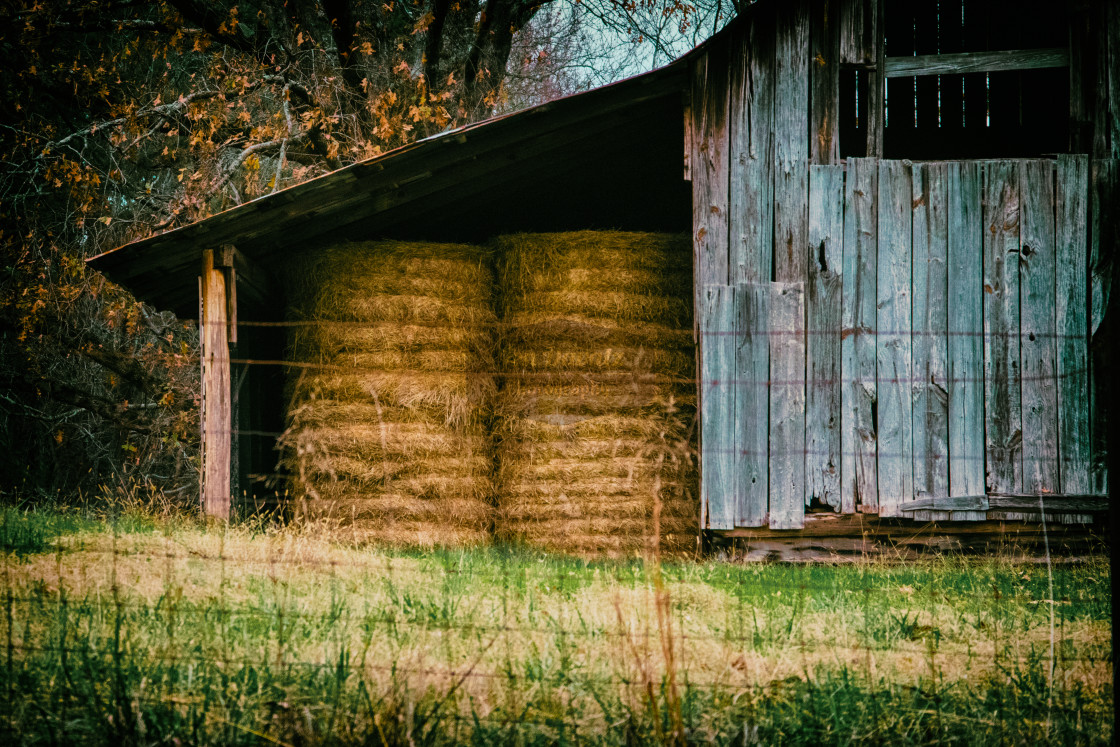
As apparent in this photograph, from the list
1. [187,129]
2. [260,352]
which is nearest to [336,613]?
[260,352]

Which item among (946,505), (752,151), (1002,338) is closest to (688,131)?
(752,151)

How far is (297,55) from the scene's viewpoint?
423 inches

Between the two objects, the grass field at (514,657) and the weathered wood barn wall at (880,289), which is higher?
the weathered wood barn wall at (880,289)

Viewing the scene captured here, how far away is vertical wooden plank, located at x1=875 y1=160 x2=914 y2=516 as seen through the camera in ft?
19.5

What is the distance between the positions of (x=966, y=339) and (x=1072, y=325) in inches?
26.6

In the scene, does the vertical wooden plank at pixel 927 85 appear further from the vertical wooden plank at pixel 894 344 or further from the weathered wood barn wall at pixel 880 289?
the vertical wooden plank at pixel 894 344

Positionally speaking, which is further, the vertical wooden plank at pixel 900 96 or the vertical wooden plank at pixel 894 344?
the vertical wooden plank at pixel 900 96

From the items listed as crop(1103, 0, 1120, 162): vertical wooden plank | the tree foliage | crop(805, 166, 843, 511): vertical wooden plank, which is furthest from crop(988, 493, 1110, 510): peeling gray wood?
the tree foliage

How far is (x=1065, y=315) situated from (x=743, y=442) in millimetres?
2252

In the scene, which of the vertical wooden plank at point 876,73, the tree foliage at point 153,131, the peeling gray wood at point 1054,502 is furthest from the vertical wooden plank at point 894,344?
the tree foliage at point 153,131

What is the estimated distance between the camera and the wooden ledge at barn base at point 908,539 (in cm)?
596

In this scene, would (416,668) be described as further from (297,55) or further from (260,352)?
(297,55)

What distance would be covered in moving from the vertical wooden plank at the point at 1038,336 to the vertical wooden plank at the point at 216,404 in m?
5.45

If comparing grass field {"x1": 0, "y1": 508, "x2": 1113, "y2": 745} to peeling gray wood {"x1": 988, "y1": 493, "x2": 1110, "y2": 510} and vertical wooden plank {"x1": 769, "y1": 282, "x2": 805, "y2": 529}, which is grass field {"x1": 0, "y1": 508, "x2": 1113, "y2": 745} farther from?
vertical wooden plank {"x1": 769, "y1": 282, "x2": 805, "y2": 529}
